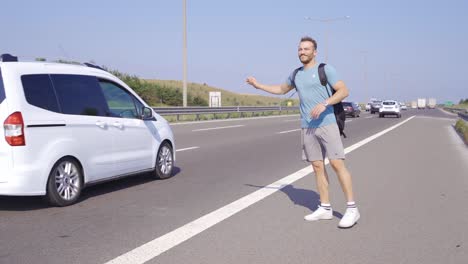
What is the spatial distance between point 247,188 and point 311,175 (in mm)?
1900

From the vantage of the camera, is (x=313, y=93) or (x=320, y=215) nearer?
(x=313, y=93)

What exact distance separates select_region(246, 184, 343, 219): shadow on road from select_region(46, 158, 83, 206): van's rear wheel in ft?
8.98

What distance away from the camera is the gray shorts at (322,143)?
18.7 feet

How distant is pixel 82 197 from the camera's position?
7359mm

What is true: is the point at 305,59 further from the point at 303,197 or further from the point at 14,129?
the point at 14,129

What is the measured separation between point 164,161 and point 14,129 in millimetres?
3301

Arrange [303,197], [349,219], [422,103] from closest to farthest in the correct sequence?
[349,219], [303,197], [422,103]

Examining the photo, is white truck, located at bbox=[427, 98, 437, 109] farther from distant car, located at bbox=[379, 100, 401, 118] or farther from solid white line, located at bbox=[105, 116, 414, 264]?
solid white line, located at bbox=[105, 116, 414, 264]

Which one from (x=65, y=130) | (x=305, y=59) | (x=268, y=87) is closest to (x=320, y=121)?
(x=305, y=59)

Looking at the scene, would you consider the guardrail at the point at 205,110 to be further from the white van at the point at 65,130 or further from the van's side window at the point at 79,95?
the van's side window at the point at 79,95

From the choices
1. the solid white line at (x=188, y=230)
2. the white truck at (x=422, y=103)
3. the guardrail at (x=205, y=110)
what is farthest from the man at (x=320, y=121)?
the white truck at (x=422, y=103)

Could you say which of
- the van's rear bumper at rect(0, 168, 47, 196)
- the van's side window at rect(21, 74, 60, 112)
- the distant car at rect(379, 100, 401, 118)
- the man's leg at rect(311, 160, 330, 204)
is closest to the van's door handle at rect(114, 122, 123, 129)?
the van's side window at rect(21, 74, 60, 112)

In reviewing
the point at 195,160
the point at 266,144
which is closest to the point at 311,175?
the point at 195,160

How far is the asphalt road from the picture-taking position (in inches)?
187
